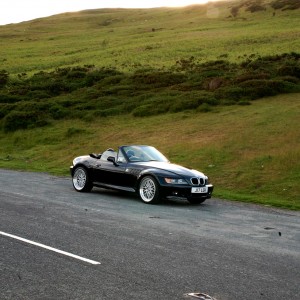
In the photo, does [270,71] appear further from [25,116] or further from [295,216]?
[295,216]

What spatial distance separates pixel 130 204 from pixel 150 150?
2667 millimetres

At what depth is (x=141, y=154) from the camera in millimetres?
15211

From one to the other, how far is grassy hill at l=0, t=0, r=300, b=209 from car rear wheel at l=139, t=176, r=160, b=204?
3406 millimetres

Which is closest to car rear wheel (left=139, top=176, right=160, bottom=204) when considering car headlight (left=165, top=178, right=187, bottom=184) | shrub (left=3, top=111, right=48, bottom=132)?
car headlight (left=165, top=178, right=187, bottom=184)

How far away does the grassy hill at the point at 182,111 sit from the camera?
20.2 metres

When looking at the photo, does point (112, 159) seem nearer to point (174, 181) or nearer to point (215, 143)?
point (174, 181)

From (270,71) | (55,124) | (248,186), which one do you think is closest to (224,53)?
(270,71)

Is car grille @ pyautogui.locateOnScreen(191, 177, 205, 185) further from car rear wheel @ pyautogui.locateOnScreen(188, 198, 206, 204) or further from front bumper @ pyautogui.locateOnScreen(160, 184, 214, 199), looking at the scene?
car rear wheel @ pyautogui.locateOnScreen(188, 198, 206, 204)

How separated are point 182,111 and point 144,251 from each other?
84.8 feet

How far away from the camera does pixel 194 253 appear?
7789 mm

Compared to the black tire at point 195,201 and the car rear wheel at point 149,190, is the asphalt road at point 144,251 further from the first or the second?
the black tire at point 195,201

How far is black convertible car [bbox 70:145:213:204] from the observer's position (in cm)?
1360

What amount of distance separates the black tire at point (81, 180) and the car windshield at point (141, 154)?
144 cm

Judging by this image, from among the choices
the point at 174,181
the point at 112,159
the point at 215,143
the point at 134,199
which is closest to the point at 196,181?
the point at 174,181
